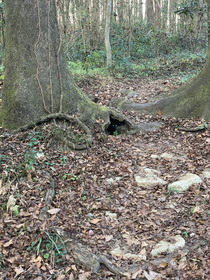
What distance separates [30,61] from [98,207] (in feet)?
11.7

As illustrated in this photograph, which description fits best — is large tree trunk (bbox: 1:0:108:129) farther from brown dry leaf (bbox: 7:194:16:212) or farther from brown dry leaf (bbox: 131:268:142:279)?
brown dry leaf (bbox: 131:268:142:279)

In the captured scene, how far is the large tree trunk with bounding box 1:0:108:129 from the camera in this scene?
213 inches

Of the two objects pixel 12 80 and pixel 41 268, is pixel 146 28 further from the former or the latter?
pixel 41 268

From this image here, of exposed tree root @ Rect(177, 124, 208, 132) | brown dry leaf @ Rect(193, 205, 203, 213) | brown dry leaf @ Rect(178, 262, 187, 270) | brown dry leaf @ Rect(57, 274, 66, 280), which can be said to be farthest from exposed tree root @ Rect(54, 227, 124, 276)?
exposed tree root @ Rect(177, 124, 208, 132)

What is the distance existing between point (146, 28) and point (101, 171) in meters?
15.1

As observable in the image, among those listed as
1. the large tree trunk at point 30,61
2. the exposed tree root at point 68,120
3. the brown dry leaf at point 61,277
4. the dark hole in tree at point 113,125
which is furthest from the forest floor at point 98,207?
the dark hole in tree at point 113,125

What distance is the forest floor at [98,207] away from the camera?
3.08 meters

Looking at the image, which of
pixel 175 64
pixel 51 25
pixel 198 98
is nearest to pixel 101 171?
pixel 51 25

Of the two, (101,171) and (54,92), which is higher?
(54,92)

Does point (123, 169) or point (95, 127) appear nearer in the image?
point (123, 169)

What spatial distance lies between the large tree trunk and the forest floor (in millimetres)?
514

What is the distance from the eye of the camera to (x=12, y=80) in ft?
18.2

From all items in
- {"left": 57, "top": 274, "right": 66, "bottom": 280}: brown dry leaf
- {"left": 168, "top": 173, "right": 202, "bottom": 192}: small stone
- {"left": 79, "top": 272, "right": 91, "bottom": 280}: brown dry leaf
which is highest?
{"left": 168, "top": 173, "right": 202, "bottom": 192}: small stone

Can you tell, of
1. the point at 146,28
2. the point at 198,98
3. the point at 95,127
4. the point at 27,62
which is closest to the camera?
the point at 27,62
